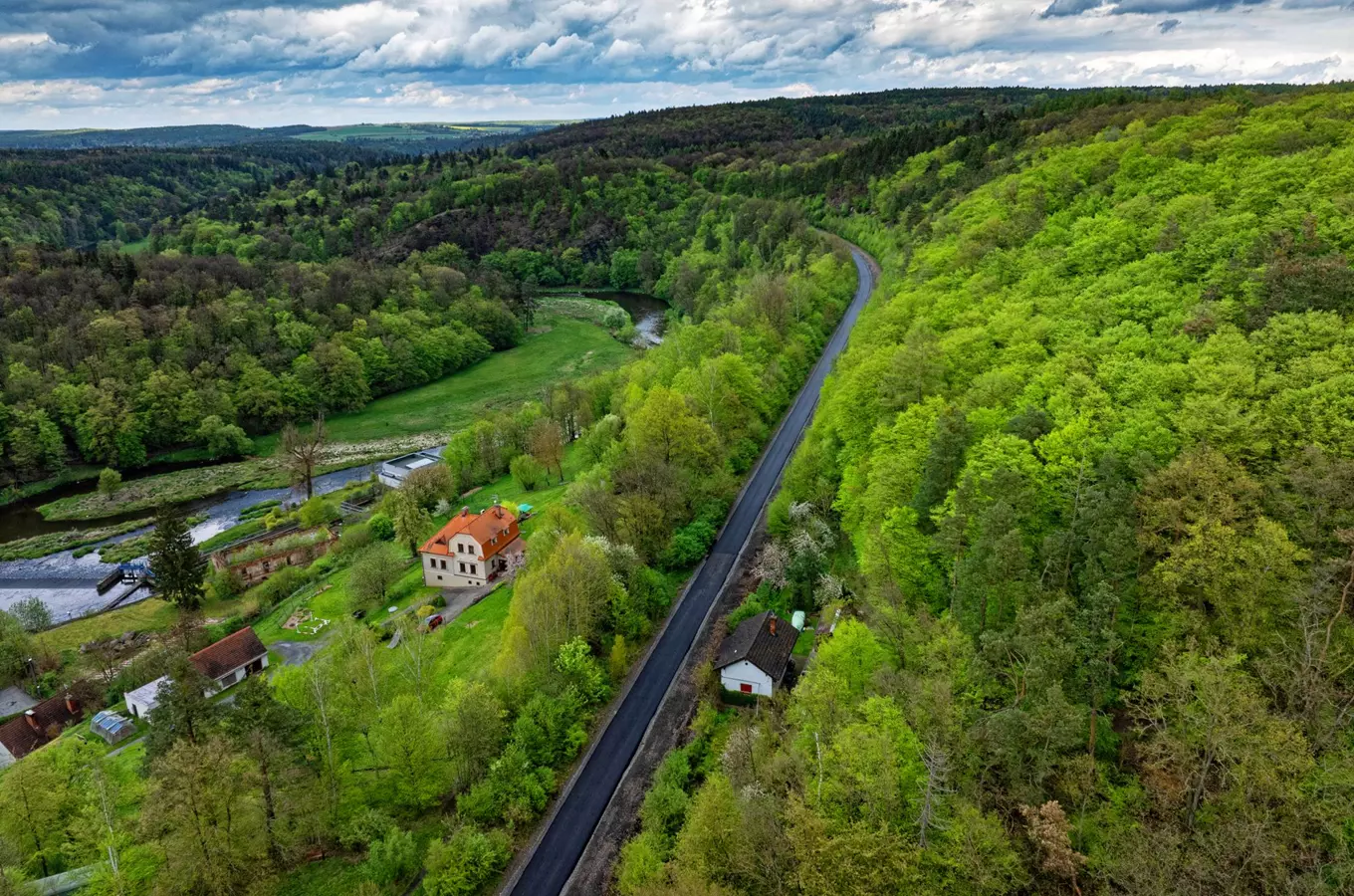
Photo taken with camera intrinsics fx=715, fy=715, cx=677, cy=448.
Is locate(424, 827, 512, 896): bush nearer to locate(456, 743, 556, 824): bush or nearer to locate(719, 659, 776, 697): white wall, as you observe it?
locate(456, 743, 556, 824): bush

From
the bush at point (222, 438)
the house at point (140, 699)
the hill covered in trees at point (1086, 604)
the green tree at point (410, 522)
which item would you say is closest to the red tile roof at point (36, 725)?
the house at point (140, 699)

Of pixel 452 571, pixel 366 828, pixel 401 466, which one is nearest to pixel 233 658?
pixel 452 571

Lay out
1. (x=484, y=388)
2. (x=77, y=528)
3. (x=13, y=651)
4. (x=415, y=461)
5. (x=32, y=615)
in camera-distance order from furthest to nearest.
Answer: (x=484, y=388)
(x=415, y=461)
(x=77, y=528)
(x=32, y=615)
(x=13, y=651)

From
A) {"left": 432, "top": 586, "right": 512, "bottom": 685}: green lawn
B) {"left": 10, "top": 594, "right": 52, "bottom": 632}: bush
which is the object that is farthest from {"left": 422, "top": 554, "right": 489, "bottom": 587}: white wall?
{"left": 10, "top": 594, "right": 52, "bottom": 632}: bush

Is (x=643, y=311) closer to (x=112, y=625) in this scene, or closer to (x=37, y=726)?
(x=112, y=625)

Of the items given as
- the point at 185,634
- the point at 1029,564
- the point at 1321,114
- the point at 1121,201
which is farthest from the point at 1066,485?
the point at 185,634

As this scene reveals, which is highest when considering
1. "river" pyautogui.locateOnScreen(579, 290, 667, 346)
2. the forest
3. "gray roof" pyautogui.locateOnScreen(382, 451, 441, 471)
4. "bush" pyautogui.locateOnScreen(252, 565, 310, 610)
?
the forest

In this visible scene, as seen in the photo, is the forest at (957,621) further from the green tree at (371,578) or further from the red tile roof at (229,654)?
the red tile roof at (229,654)
